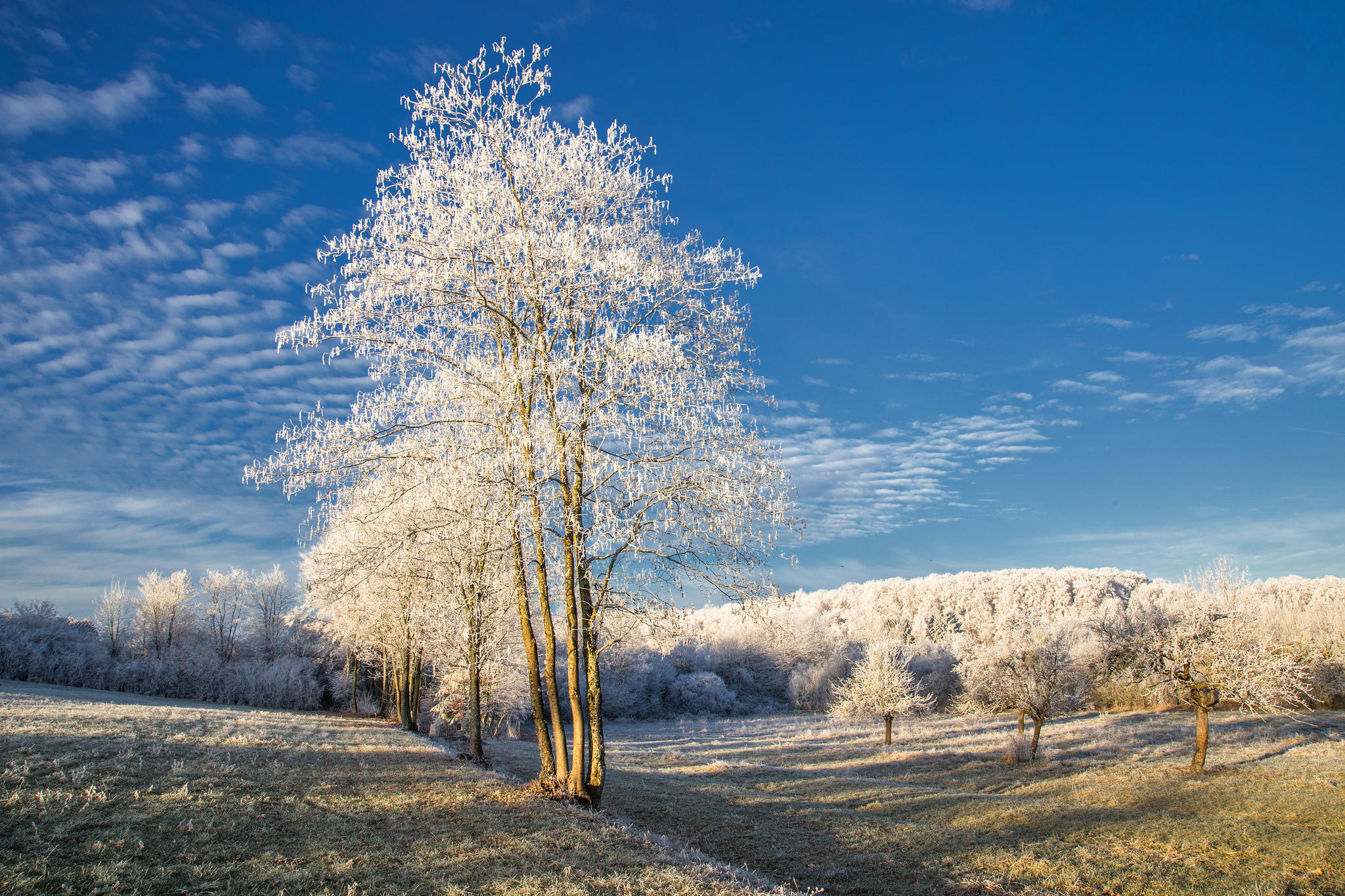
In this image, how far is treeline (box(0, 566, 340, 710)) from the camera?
54.3 meters

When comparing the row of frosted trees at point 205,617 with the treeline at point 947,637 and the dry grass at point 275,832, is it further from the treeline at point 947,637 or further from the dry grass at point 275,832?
the dry grass at point 275,832

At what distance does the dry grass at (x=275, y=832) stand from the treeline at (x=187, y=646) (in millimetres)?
46218

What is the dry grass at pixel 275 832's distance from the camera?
6.25 meters

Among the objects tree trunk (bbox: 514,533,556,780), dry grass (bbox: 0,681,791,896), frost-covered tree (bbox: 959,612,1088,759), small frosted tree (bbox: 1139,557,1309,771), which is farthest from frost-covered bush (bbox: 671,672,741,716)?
tree trunk (bbox: 514,533,556,780)

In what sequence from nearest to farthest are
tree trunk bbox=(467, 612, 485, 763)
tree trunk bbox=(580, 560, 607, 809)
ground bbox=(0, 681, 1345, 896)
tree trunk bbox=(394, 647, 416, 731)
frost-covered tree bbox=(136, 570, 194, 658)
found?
ground bbox=(0, 681, 1345, 896), tree trunk bbox=(580, 560, 607, 809), tree trunk bbox=(467, 612, 485, 763), tree trunk bbox=(394, 647, 416, 731), frost-covered tree bbox=(136, 570, 194, 658)

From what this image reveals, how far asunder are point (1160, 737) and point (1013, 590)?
73875 mm

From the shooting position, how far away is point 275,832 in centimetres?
807

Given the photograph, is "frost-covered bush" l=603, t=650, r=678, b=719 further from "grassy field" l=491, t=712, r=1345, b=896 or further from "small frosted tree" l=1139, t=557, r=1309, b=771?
"small frosted tree" l=1139, t=557, r=1309, b=771

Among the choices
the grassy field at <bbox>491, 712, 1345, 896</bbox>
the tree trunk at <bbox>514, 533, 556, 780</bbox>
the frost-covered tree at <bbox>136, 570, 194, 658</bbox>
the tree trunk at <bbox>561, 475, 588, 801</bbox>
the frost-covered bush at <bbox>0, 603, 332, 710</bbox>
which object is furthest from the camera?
the frost-covered tree at <bbox>136, 570, 194, 658</bbox>

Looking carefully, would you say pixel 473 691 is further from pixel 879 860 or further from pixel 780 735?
pixel 780 735

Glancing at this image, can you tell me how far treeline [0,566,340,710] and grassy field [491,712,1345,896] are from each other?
125 ft

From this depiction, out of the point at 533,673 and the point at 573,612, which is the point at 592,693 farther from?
the point at 533,673

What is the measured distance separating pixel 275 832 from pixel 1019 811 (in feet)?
63.3

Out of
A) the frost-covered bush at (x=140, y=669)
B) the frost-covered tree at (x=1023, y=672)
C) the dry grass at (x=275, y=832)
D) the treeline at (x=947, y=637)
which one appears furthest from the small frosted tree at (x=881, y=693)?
the frost-covered bush at (x=140, y=669)
